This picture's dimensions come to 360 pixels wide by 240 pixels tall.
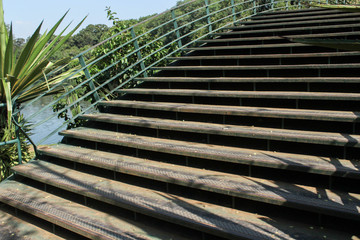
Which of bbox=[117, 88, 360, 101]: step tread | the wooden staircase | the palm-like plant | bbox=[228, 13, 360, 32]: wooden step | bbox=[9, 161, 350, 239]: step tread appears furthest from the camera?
bbox=[228, 13, 360, 32]: wooden step

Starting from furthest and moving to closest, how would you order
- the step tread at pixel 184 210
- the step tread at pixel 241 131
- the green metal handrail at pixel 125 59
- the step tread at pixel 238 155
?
the green metal handrail at pixel 125 59 → the step tread at pixel 241 131 → the step tread at pixel 238 155 → the step tread at pixel 184 210

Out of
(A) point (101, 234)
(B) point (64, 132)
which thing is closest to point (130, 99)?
(B) point (64, 132)

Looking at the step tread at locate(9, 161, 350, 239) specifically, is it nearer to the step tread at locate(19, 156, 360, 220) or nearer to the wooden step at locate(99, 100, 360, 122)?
the step tread at locate(19, 156, 360, 220)

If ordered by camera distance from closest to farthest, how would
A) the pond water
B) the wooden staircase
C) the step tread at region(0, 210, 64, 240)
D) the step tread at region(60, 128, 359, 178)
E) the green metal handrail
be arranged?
the wooden staircase, the step tread at region(60, 128, 359, 178), the step tread at region(0, 210, 64, 240), the green metal handrail, the pond water

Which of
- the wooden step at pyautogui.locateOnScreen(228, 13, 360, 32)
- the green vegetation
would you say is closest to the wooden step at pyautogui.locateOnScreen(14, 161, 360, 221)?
the green vegetation

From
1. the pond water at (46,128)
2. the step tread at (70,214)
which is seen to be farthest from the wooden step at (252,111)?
the pond water at (46,128)

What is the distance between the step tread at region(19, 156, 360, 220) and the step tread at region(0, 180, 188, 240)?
0.12 metres

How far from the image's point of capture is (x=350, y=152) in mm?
2979

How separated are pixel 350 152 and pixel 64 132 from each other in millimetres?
3530

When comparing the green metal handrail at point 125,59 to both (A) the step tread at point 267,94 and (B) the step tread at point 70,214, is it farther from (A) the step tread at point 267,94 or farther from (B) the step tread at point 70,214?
(B) the step tread at point 70,214

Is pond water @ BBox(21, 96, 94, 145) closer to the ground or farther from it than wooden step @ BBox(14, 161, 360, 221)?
closer to the ground

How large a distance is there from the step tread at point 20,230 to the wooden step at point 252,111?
2.01 m

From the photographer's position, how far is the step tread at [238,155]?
2.77 meters

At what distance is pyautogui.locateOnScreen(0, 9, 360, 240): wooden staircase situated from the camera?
8.75 feet
